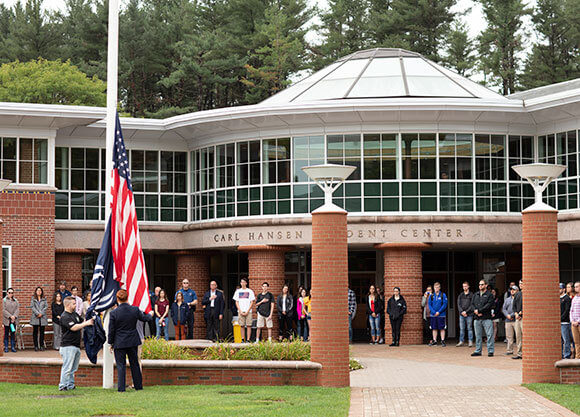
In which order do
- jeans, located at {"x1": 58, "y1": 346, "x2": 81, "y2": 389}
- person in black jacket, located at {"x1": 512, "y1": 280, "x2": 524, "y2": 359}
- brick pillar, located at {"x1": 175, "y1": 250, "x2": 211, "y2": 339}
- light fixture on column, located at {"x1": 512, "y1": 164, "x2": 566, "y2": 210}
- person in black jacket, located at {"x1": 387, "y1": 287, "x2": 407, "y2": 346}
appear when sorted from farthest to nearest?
brick pillar, located at {"x1": 175, "y1": 250, "x2": 211, "y2": 339} < person in black jacket, located at {"x1": 387, "y1": 287, "x2": 407, "y2": 346} < person in black jacket, located at {"x1": 512, "y1": 280, "x2": 524, "y2": 359} < light fixture on column, located at {"x1": 512, "y1": 164, "x2": 566, "y2": 210} < jeans, located at {"x1": 58, "y1": 346, "x2": 81, "y2": 389}

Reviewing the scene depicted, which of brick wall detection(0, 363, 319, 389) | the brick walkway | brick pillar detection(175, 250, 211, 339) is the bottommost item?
the brick walkway

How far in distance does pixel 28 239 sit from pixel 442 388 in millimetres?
15669

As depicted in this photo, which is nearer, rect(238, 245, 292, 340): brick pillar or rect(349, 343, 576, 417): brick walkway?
rect(349, 343, 576, 417): brick walkway

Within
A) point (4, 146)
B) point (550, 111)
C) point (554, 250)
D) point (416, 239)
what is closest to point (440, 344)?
point (416, 239)

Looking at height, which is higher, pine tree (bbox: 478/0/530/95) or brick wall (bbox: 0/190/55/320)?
pine tree (bbox: 478/0/530/95)

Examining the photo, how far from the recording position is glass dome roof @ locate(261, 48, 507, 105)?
3125 centimetres

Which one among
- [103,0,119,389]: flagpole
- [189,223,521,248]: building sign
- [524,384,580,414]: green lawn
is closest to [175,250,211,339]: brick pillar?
[189,223,521,248]: building sign

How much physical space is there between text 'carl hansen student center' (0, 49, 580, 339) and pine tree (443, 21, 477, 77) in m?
21.2

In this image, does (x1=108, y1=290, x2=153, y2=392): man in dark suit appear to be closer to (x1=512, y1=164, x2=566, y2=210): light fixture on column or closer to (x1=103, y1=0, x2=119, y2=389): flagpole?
(x1=103, y1=0, x2=119, y2=389): flagpole

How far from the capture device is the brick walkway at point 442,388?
45.6 feet

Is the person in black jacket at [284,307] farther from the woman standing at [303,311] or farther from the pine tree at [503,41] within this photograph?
the pine tree at [503,41]

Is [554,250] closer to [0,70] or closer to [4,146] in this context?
[4,146]

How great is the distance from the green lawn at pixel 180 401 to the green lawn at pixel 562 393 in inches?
119

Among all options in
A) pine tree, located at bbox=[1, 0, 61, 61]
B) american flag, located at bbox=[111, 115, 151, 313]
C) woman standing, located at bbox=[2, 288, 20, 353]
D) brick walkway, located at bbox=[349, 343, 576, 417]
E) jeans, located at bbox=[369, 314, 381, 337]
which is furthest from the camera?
pine tree, located at bbox=[1, 0, 61, 61]
